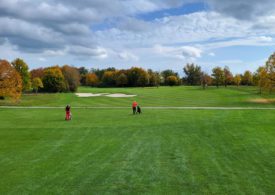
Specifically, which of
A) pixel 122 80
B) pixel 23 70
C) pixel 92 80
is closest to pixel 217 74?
pixel 122 80

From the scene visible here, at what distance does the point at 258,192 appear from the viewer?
392 inches

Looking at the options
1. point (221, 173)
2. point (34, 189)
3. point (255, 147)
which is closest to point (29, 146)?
point (34, 189)

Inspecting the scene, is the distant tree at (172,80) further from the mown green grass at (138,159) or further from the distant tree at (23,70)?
the mown green grass at (138,159)

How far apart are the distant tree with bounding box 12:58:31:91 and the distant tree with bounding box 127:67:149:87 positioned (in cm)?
5995

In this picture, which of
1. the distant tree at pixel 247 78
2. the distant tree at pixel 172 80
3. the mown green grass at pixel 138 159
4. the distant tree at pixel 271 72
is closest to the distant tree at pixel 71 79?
the distant tree at pixel 271 72

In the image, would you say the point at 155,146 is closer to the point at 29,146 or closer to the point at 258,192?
the point at 29,146

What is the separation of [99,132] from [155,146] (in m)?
6.13

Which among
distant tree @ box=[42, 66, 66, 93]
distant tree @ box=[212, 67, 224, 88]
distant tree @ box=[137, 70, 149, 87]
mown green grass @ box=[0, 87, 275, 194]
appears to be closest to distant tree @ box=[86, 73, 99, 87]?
distant tree @ box=[137, 70, 149, 87]

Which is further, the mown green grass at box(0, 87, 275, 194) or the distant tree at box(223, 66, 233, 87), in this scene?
the distant tree at box(223, 66, 233, 87)

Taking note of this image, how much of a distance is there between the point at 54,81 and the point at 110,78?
56.5 meters

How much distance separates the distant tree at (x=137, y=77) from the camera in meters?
125

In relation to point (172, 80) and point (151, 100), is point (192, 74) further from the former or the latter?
point (151, 100)

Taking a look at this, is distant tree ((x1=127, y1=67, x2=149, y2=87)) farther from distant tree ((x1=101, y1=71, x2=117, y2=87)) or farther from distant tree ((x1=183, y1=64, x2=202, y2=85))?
distant tree ((x1=183, y1=64, x2=202, y2=85))

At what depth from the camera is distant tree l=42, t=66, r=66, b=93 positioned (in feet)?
262
